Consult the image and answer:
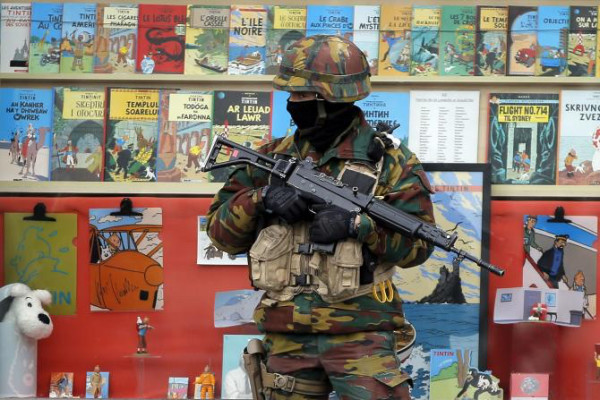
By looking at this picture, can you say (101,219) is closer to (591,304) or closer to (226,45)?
(226,45)

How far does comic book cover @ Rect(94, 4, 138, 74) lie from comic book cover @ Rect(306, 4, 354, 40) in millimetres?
891

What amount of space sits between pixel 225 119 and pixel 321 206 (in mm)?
2158

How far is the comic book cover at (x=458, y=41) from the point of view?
22.5 feet

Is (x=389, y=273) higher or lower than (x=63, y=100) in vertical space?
lower

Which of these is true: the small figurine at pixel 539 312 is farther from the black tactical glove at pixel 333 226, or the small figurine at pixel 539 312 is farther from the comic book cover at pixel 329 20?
the black tactical glove at pixel 333 226

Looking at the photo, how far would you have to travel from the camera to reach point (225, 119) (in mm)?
6945

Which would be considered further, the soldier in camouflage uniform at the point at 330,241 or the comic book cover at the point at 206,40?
the comic book cover at the point at 206,40

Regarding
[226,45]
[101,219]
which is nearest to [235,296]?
[101,219]

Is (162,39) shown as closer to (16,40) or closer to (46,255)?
(16,40)

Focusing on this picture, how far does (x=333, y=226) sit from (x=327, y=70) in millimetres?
573

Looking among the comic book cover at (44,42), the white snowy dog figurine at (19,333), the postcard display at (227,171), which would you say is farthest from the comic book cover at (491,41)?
the white snowy dog figurine at (19,333)

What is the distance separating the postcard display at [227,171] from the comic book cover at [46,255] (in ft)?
0.03

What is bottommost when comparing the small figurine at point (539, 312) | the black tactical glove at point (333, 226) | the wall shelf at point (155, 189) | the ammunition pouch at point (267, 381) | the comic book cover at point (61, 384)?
the comic book cover at point (61, 384)

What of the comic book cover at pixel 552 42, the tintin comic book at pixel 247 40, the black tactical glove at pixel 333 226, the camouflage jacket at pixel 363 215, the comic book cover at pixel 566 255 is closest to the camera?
the black tactical glove at pixel 333 226
